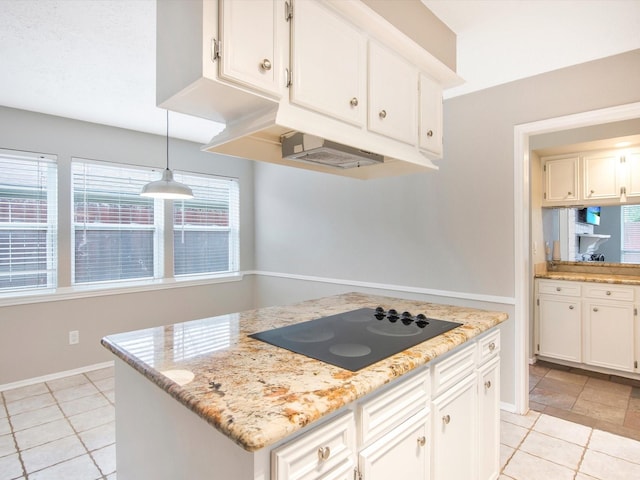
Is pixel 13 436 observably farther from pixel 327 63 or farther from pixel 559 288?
pixel 559 288

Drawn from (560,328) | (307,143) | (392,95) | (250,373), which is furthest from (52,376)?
(560,328)

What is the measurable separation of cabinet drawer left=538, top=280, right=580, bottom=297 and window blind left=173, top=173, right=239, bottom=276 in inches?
147

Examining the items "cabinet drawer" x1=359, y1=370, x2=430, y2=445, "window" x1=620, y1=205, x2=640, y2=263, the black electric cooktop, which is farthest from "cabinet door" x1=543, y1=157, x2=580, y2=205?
"cabinet drawer" x1=359, y1=370, x2=430, y2=445

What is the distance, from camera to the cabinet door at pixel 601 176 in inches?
146

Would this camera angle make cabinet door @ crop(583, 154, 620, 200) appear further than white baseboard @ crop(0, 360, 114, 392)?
Yes

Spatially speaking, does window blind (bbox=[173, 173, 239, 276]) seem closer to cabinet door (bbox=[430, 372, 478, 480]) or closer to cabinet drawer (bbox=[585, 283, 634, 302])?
cabinet door (bbox=[430, 372, 478, 480])

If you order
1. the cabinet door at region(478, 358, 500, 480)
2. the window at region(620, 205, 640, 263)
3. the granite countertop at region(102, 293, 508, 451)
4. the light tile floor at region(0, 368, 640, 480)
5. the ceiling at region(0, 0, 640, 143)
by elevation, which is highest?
the ceiling at region(0, 0, 640, 143)

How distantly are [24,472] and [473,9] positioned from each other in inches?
146

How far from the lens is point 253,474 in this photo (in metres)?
0.87

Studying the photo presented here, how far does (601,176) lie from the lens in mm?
3783

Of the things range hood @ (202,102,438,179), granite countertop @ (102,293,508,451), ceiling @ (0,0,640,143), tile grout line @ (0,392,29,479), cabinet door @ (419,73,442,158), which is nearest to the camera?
granite countertop @ (102,293,508,451)

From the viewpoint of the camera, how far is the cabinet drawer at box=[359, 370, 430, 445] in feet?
3.75

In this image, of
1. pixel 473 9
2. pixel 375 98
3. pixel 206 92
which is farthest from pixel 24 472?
pixel 473 9

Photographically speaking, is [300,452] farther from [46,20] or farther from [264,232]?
[264,232]
